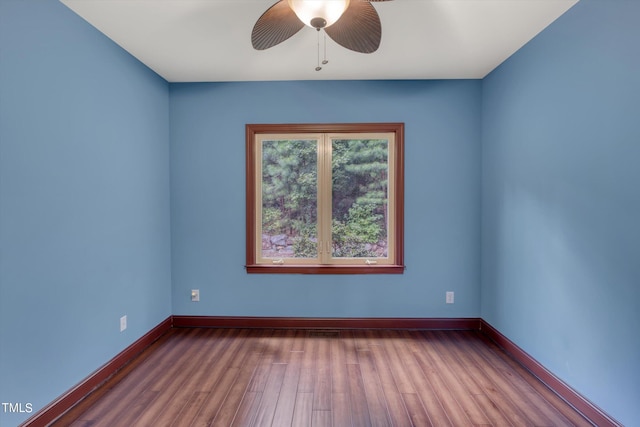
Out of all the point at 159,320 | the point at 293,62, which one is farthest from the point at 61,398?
the point at 293,62

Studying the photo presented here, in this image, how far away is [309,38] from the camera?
2.21 meters

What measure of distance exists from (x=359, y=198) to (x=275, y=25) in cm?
182

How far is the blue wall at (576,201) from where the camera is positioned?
5.17 ft

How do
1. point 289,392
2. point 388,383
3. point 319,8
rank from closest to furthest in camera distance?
1. point 319,8
2. point 289,392
3. point 388,383

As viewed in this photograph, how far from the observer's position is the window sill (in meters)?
3.02

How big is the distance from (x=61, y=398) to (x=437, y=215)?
3178mm

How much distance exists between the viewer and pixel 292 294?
3.06 meters

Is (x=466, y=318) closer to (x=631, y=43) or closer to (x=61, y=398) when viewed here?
(x=631, y=43)

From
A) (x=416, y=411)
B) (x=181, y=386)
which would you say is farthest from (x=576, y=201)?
(x=181, y=386)

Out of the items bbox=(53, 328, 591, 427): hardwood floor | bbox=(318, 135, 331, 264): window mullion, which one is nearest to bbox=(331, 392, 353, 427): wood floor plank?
bbox=(53, 328, 591, 427): hardwood floor

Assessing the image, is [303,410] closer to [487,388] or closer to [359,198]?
[487,388]

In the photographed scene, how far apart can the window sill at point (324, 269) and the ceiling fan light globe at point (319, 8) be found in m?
2.18

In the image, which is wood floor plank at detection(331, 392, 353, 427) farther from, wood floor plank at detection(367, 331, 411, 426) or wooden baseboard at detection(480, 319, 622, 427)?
wooden baseboard at detection(480, 319, 622, 427)

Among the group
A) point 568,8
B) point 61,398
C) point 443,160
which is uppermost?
point 568,8
